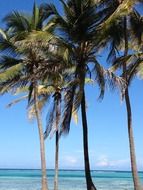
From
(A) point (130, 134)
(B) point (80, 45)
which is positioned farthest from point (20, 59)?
(A) point (130, 134)

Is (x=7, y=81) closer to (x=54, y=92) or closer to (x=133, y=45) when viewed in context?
(x=54, y=92)

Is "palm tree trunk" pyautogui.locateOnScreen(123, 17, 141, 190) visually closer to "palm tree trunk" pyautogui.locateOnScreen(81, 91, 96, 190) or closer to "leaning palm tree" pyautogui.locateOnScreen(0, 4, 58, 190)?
"palm tree trunk" pyautogui.locateOnScreen(81, 91, 96, 190)

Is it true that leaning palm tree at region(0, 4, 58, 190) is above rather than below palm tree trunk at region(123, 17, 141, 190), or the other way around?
above

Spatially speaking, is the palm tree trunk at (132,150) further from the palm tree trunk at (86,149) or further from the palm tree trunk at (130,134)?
the palm tree trunk at (86,149)

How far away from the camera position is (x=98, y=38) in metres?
21.5

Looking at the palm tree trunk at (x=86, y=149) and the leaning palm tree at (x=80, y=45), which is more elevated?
the leaning palm tree at (x=80, y=45)

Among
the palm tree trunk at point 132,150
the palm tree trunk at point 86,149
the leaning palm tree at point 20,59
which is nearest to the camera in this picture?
the palm tree trunk at point 86,149

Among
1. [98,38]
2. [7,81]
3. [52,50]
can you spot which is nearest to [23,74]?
[7,81]

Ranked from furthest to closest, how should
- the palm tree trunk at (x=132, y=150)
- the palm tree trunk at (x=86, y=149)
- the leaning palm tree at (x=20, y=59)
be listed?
the leaning palm tree at (x=20, y=59)
the palm tree trunk at (x=132, y=150)
the palm tree trunk at (x=86, y=149)

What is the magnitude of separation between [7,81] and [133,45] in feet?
21.1

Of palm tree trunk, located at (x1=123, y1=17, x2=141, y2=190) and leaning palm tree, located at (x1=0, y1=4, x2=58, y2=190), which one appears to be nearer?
palm tree trunk, located at (x1=123, y1=17, x2=141, y2=190)

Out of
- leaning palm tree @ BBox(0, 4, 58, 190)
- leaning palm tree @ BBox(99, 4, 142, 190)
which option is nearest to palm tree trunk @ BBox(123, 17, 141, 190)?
leaning palm tree @ BBox(99, 4, 142, 190)

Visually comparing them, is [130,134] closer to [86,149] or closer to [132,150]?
[132,150]

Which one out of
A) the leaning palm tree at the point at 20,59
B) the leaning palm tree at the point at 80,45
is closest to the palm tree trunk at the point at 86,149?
the leaning palm tree at the point at 80,45
